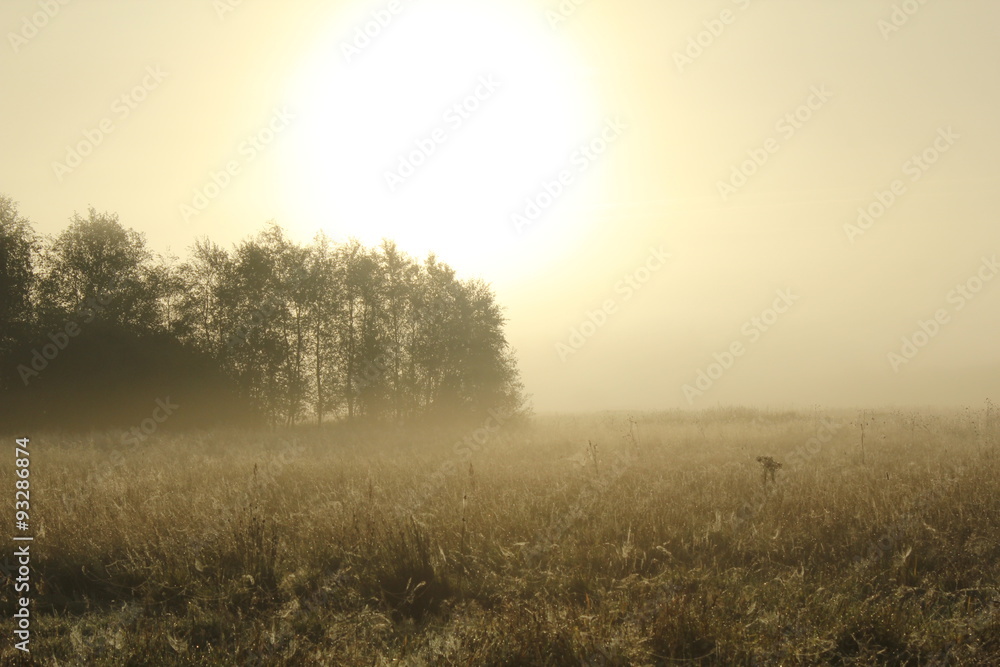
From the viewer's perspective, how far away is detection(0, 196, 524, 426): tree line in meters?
25.8

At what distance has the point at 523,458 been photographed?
47.3ft

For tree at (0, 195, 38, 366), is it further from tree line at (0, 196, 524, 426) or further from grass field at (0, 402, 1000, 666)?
grass field at (0, 402, 1000, 666)

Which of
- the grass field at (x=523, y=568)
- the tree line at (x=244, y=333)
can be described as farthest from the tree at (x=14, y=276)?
the grass field at (x=523, y=568)

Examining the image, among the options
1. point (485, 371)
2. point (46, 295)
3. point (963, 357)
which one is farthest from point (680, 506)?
point (963, 357)

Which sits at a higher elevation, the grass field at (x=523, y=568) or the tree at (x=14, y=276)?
the tree at (x=14, y=276)

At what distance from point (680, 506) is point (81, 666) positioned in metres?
6.55

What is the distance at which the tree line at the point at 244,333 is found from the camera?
25797 mm

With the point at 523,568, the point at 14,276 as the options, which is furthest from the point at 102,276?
the point at 523,568

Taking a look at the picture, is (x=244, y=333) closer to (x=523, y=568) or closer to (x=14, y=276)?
(x=14, y=276)

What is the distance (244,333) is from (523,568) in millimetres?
26413

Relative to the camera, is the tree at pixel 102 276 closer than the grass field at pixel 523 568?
No

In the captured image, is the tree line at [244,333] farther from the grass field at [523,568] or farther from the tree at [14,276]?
the grass field at [523,568]

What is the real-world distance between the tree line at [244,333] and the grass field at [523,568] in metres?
18.8

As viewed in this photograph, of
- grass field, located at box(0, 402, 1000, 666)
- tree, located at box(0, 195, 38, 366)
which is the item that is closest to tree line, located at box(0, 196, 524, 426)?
tree, located at box(0, 195, 38, 366)
